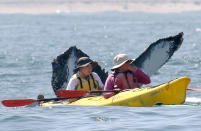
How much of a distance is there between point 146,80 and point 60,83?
373 centimetres

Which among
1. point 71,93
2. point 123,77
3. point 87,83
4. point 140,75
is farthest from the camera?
point 87,83

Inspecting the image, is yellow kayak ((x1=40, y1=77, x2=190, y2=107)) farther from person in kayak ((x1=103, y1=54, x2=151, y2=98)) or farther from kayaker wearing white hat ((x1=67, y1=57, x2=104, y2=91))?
kayaker wearing white hat ((x1=67, y1=57, x2=104, y2=91))

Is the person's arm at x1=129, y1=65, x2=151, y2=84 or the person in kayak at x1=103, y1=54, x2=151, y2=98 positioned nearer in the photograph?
the person in kayak at x1=103, y1=54, x2=151, y2=98

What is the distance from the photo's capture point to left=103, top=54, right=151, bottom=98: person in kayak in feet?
40.1

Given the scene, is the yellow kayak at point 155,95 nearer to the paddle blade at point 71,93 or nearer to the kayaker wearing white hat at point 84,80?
the paddle blade at point 71,93

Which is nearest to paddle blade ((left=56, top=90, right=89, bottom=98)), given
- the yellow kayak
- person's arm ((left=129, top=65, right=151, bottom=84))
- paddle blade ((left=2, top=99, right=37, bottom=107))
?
the yellow kayak

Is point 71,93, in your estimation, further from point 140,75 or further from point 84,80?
point 140,75

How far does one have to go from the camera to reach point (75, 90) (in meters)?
12.5

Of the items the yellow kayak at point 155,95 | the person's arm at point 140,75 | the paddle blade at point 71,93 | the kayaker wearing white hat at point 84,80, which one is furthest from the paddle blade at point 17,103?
the person's arm at point 140,75

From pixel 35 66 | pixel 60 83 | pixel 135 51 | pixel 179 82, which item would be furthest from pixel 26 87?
pixel 135 51

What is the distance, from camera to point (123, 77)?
12297 mm

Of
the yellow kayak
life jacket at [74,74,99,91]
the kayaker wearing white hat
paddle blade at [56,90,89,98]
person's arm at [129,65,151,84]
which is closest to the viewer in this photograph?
the yellow kayak

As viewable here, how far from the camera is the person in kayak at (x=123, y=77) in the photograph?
12.2m

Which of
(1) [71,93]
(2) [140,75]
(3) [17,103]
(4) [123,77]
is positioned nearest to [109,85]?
(4) [123,77]
